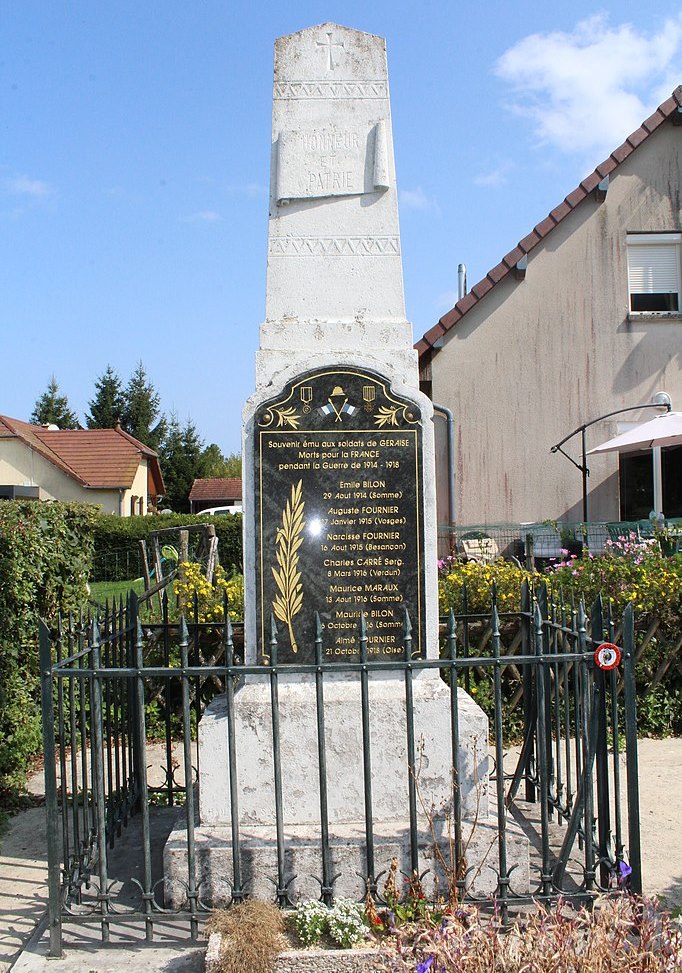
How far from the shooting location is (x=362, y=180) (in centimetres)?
431

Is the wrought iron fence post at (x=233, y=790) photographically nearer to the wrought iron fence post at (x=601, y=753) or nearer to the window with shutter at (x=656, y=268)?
the wrought iron fence post at (x=601, y=753)

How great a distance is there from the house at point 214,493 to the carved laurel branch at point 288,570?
4312 cm

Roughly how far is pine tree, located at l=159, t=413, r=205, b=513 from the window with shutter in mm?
37099

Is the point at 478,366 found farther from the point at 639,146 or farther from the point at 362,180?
the point at 362,180

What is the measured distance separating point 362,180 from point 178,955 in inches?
144

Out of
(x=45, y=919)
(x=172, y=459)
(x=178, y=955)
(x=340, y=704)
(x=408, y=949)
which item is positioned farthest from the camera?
(x=172, y=459)

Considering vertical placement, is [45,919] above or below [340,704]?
below

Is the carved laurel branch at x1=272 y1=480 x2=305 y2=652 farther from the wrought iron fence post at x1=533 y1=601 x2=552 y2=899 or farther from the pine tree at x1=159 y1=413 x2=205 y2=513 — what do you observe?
the pine tree at x1=159 y1=413 x2=205 y2=513

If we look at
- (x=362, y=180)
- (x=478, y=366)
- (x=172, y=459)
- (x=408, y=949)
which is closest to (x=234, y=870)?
(x=408, y=949)

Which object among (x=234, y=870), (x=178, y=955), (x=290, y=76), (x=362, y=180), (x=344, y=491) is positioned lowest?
(x=178, y=955)

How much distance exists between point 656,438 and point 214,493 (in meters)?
40.1

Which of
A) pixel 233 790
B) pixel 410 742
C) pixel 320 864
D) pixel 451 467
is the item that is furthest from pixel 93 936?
pixel 451 467

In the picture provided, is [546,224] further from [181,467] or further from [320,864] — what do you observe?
[181,467]

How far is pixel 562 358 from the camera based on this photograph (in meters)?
12.4
